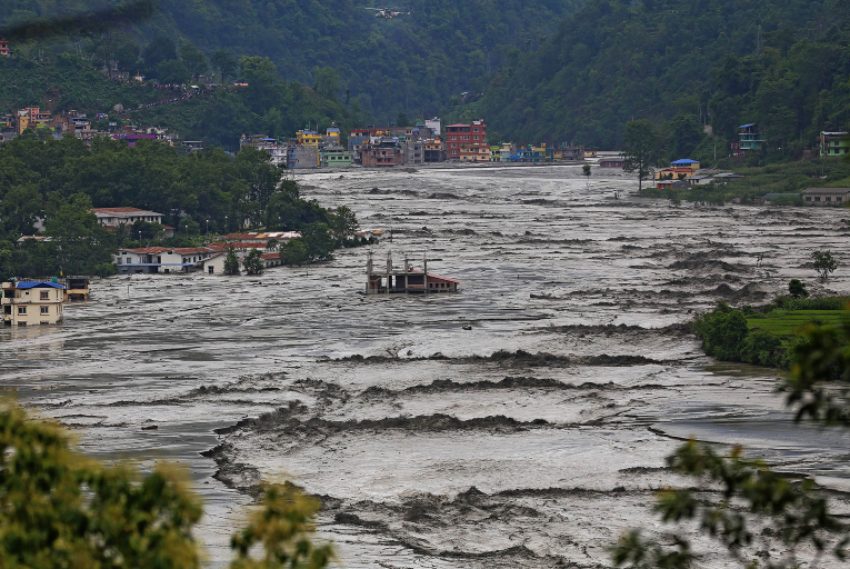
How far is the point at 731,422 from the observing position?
1073 inches

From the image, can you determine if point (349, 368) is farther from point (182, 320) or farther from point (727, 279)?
point (727, 279)

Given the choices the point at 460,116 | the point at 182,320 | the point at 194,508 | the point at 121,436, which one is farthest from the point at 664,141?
the point at 194,508

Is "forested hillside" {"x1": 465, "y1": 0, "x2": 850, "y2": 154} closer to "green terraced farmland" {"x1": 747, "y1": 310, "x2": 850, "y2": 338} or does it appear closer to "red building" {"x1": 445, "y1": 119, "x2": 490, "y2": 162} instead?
"red building" {"x1": 445, "y1": 119, "x2": 490, "y2": 162}

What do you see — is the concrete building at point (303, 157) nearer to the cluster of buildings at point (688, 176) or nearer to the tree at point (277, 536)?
the cluster of buildings at point (688, 176)

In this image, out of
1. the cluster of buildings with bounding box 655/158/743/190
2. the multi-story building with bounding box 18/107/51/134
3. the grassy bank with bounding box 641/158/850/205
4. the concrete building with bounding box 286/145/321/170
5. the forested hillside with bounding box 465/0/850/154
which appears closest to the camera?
the grassy bank with bounding box 641/158/850/205

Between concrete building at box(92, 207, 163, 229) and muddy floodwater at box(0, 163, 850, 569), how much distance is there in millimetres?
9490

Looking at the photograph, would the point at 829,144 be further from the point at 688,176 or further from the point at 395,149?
the point at 395,149

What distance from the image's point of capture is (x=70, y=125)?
12394 cm

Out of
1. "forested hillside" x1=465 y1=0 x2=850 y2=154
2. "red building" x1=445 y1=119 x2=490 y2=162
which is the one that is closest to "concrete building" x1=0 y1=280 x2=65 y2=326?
"forested hillside" x1=465 y1=0 x2=850 y2=154

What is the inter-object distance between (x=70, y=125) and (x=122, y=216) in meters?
58.6

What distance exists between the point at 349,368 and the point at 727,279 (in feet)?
62.7

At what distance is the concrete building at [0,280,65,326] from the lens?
43219mm

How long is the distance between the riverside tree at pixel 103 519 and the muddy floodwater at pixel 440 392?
10.5 m

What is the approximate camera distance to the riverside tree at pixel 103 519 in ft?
27.3
